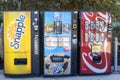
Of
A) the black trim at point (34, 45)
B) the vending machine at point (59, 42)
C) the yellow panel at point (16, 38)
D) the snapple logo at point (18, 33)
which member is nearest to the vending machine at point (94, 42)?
the vending machine at point (59, 42)

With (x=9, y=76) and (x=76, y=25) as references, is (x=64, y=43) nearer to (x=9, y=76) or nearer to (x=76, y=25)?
(x=76, y=25)

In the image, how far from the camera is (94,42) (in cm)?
931

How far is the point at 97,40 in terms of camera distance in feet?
30.6

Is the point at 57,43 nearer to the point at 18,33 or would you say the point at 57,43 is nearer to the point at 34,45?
the point at 34,45

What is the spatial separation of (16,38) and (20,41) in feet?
0.40

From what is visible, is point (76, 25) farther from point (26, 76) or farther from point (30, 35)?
point (26, 76)

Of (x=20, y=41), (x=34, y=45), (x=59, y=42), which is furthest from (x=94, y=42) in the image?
(x=20, y=41)

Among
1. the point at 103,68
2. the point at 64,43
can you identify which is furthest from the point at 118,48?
the point at 64,43

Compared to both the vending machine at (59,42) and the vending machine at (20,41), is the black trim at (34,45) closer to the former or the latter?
the vending machine at (20,41)

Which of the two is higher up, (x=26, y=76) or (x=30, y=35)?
(x=30, y=35)

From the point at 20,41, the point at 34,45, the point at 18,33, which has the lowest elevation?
the point at 34,45

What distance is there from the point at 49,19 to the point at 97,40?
53.5 inches

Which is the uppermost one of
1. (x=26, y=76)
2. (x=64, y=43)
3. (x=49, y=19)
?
(x=49, y=19)

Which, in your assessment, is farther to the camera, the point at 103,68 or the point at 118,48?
the point at 118,48
